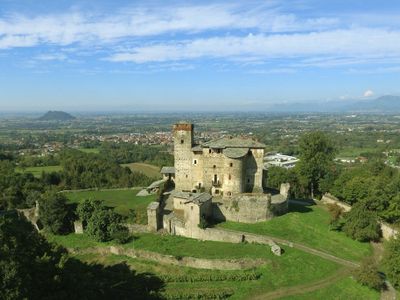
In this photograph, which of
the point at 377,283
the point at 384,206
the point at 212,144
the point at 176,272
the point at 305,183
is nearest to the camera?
the point at 377,283

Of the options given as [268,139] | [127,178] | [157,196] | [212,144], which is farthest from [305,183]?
[268,139]

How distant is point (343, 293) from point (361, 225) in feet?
31.7

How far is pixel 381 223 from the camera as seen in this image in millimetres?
39406

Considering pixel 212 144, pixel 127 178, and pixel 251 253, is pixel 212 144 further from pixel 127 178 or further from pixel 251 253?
pixel 127 178

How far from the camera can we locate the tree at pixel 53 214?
41.2 metres

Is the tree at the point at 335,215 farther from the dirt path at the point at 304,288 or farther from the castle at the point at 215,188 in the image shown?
the dirt path at the point at 304,288

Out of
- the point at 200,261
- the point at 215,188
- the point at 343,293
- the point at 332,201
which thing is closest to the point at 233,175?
the point at 215,188

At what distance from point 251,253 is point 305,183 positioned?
2255 centimetres

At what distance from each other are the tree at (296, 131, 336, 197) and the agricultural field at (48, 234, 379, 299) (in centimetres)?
1994

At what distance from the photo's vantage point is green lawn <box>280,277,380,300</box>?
93.9 feet

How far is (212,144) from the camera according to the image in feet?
145

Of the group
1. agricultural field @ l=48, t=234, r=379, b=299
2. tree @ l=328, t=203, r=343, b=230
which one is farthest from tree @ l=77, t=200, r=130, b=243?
tree @ l=328, t=203, r=343, b=230

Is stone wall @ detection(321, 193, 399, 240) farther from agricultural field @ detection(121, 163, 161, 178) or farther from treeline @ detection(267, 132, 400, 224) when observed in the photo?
agricultural field @ detection(121, 163, 161, 178)

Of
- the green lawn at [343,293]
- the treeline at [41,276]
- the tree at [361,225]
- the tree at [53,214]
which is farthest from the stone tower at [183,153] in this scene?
the green lawn at [343,293]
